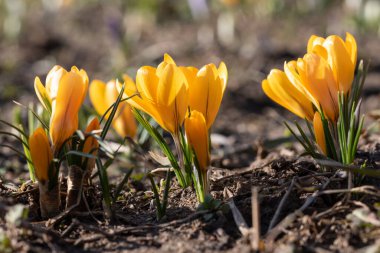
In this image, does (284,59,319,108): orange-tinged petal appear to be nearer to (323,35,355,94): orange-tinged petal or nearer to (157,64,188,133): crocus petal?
(323,35,355,94): orange-tinged petal

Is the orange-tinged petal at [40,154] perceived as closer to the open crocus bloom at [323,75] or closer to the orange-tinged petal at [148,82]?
the orange-tinged petal at [148,82]

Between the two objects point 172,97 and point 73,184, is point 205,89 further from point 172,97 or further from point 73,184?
point 73,184

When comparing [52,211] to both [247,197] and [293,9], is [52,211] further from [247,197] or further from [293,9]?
[293,9]

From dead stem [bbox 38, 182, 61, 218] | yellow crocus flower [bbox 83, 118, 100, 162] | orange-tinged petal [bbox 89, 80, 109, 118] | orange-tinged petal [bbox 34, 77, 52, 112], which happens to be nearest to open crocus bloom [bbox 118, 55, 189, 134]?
yellow crocus flower [bbox 83, 118, 100, 162]

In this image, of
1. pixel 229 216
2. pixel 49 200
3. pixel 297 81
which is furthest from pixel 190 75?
pixel 49 200

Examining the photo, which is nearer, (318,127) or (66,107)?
(66,107)

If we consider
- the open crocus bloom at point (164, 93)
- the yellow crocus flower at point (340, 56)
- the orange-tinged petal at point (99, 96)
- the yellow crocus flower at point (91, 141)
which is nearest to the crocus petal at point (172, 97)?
the open crocus bloom at point (164, 93)

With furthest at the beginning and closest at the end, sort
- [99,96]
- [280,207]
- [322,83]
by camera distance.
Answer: [99,96], [322,83], [280,207]
